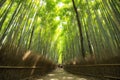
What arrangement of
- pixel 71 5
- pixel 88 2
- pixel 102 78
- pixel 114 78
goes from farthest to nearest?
pixel 71 5 → pixel 88 2 → pixel 102 78 → pixel 114 78

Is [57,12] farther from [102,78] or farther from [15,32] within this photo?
[15,32]

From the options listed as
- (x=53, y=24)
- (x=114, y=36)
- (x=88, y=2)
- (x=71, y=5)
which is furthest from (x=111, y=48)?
(x=53, y=24)

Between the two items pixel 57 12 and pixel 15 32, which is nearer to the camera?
pixel 15 32

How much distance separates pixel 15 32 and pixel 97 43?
12.4 feet

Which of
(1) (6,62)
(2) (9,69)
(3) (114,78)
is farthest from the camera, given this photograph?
(3) (114,78)

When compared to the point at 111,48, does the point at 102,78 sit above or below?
below

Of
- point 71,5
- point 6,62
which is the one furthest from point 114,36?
point 71,5

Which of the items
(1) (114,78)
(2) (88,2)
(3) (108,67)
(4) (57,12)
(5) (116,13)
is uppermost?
(4) (57,12)

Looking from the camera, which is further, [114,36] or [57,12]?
[57,12]

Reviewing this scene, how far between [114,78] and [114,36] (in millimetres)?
1450

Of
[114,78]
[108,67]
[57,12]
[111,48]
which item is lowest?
[114,78]

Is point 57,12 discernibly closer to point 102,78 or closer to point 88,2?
point 88,2

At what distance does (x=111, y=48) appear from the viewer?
240 inches

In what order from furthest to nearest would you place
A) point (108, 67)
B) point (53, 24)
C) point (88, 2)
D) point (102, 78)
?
point (53, 24), point (88, 2), point (102, 78), point (108, 67)
